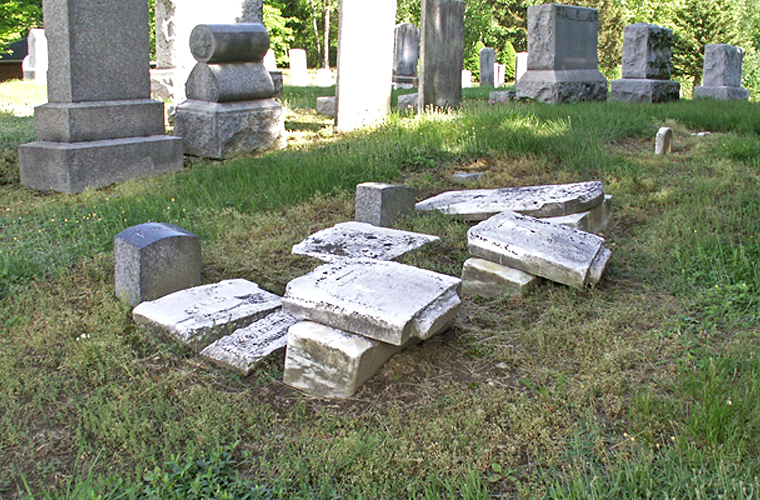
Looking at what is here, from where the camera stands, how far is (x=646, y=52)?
12383mm

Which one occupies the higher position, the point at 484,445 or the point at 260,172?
the point at 260,172

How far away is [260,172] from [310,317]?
10.5 feet

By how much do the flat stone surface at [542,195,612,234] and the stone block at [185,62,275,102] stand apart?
4248mm

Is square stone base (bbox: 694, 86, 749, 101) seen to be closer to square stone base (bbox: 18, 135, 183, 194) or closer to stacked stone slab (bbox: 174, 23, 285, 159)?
stacked stone slab (bbox: 174, 23, 285, 159)

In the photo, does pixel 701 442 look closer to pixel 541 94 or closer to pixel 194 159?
pixel 194 159

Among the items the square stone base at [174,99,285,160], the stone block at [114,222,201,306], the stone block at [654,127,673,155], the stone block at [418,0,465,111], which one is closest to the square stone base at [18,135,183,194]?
the square stone base at [174,99,285,160]

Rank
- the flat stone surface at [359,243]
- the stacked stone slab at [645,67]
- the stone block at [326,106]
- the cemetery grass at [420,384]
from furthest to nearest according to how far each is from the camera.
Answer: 1. the stacked stone slab at [645,67]
2. the stone block at [326,106]
3. the flat stone surface at [359,243]
4. the cemetery grass at [420,384]

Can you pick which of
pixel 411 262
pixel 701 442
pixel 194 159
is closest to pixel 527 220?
pixel 411 262

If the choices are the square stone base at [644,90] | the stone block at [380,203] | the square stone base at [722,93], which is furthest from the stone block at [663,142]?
the square stone base at [722,93]

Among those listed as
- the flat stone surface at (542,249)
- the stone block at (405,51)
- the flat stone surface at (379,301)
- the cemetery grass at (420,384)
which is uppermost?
the stone block at (405,51)

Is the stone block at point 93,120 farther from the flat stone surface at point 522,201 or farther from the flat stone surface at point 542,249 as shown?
the flat stone surface at point 542,249

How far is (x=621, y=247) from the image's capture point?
430 cm

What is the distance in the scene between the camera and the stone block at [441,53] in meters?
9.74

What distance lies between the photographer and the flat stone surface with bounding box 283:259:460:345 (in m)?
2.69
